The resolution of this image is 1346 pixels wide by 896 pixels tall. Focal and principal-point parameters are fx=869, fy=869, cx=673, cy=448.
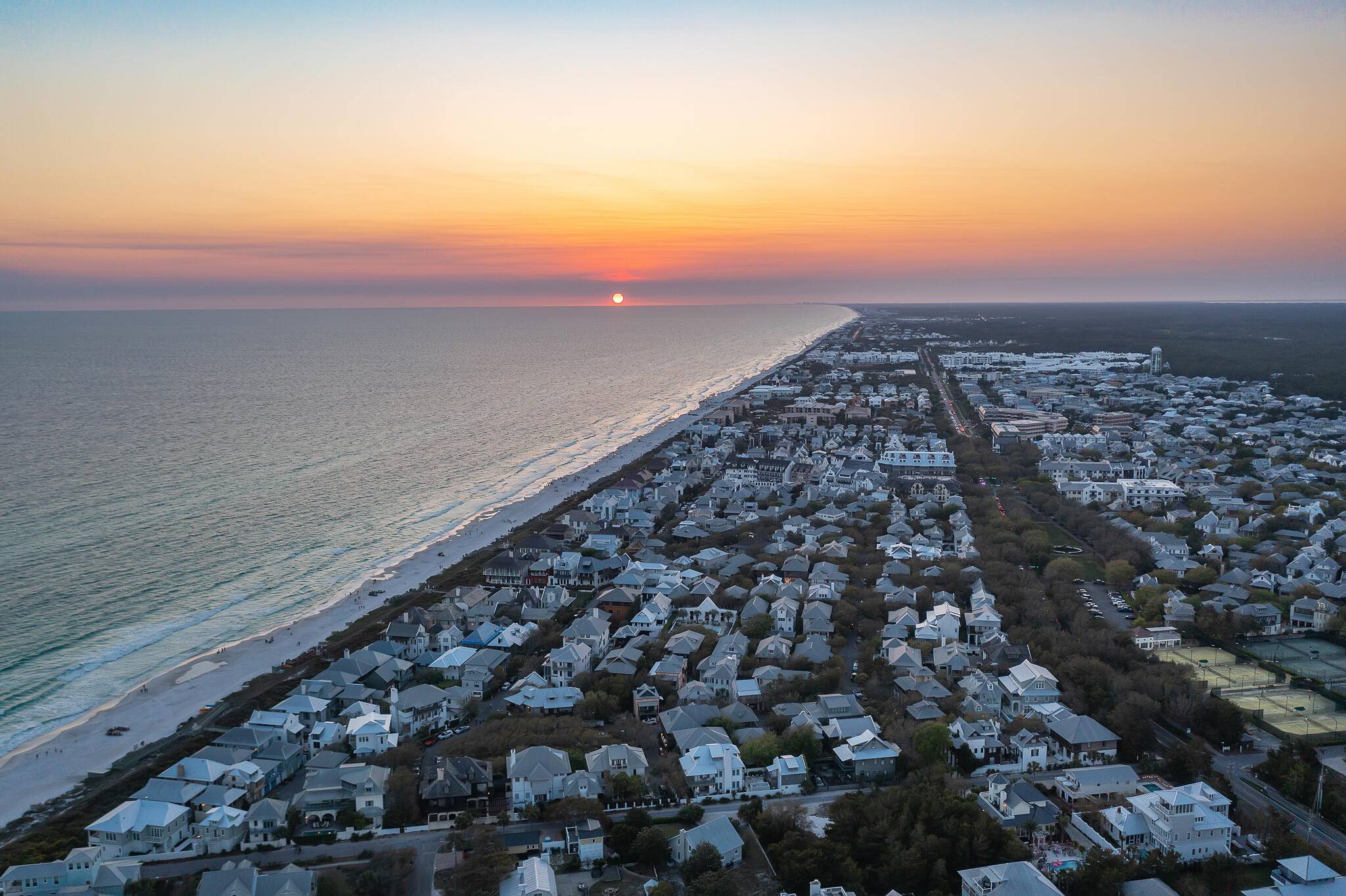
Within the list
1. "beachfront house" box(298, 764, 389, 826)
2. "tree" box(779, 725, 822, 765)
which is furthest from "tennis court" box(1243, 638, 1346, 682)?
"beachfront house" box(298, 764, 389, 826)

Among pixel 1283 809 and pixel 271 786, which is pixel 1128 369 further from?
pixel 271 786

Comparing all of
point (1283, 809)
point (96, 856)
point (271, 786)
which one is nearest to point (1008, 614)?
point (1283, 809)

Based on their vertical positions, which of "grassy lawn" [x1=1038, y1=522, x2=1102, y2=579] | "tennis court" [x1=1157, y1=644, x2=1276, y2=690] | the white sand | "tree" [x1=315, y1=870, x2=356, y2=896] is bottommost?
the white sand

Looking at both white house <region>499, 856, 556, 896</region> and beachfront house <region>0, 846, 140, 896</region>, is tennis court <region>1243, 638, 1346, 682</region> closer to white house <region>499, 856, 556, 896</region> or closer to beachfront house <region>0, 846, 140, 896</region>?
white house <region>499, 856, 556, 896</region>

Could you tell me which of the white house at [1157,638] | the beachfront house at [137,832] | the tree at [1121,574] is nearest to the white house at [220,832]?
the beachfront house at [137,832]

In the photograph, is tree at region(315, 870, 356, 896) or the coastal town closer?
tree at region(315, 870, 356, 896)

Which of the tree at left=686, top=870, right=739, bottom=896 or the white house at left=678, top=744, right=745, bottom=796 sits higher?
the tree at left=686, top=870, right=739, bottom=896
